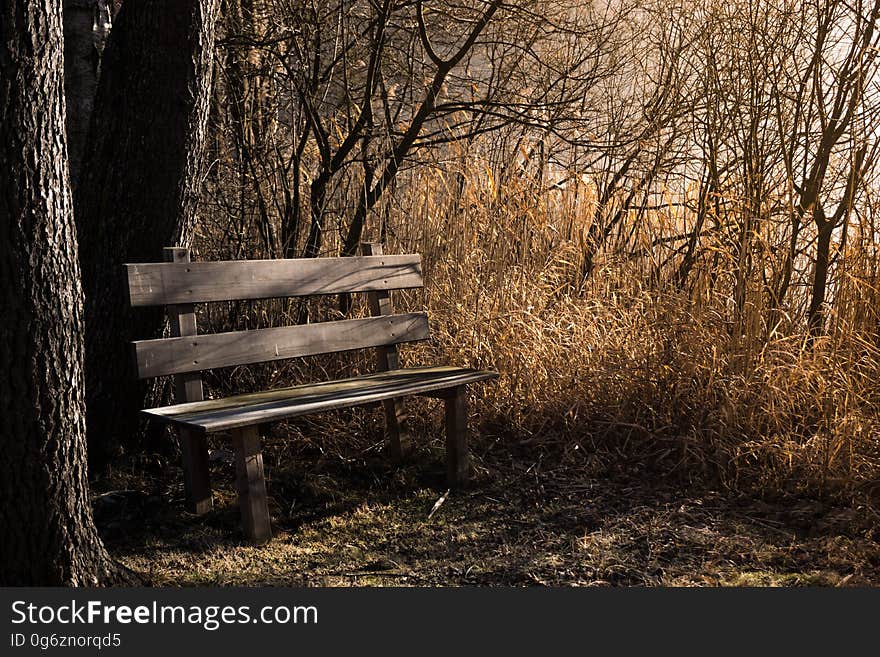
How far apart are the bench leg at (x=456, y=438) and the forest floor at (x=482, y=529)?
0.08 m

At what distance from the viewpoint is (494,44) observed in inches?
186

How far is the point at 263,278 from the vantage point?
126 inches

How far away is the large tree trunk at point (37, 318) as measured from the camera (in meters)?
2.03

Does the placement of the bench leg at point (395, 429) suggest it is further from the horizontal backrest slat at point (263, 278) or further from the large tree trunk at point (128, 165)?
the large tree trunk at point (128, 165)

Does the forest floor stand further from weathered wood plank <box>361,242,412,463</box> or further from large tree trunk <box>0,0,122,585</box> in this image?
large tree trunk <box>0,0,122,585</box>

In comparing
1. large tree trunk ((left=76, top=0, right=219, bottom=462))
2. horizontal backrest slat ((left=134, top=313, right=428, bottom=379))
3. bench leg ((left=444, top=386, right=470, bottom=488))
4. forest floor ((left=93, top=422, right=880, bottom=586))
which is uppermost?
large tree trunk ((left=76, top=0, right=219, bottom=462))

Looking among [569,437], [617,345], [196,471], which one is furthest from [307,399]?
[617,345]

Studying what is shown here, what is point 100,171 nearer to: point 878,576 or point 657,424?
point 657,424

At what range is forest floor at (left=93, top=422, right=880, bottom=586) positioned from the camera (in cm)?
266

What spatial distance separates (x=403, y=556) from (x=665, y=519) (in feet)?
3.00

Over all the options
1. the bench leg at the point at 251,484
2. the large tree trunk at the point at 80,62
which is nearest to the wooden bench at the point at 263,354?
the bench leg at the point at 251,484

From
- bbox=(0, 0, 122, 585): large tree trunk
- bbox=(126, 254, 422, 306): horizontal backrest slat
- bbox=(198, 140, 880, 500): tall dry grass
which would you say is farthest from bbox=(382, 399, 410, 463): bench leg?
bbox=(0, 0, 122, 585): large tree trunk

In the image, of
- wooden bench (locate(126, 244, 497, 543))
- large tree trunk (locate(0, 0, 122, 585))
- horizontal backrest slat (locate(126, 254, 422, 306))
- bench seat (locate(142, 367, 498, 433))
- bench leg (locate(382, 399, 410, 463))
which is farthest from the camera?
bench leg (locate(382, 399, 410, 463))

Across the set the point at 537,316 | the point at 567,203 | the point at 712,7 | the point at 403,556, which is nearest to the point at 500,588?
the point at 403,556
